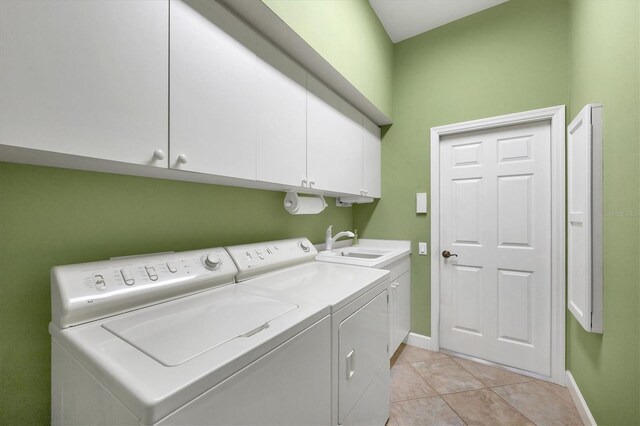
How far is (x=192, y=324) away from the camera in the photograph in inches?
34.1

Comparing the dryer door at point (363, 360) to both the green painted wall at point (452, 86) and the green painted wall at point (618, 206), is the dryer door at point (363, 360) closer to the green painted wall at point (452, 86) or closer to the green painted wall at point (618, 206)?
the green painted wall at point (618, 206)

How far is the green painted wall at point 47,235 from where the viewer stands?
2.86ft

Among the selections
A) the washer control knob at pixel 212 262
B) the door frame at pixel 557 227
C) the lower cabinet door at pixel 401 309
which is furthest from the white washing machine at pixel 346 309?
the door frame at pixel 557 227

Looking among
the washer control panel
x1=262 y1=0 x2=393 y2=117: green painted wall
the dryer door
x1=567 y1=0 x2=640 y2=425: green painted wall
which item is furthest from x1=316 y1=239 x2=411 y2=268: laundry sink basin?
x1=262 y1=0 x2=393 y2=117: green painted wall

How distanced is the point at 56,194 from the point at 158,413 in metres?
0.90

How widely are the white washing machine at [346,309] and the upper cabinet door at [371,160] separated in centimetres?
101

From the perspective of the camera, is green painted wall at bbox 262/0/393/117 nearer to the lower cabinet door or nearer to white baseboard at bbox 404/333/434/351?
the lower cabinet door

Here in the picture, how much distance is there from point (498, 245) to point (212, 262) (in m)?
2.28

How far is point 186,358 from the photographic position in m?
0.66

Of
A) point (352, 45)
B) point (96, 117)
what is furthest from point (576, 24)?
point (96, 117)

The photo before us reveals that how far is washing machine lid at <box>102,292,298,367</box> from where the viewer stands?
0.71m

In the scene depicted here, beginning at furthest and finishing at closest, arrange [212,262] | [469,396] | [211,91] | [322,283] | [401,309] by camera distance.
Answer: [401,309], [469,396], [322,283], [212,262], [211,91]

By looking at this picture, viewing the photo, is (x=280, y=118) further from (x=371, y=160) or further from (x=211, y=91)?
(x=371, y=160)

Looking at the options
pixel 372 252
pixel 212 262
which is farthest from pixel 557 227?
pixel 212 262
